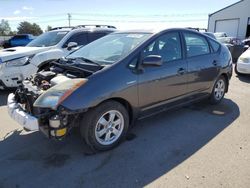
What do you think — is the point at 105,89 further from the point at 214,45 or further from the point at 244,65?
the point at 244,65

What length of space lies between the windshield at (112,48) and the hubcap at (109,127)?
77 cm

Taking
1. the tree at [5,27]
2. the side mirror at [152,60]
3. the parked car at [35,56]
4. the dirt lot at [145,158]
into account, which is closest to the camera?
the dirt lot at [145,158]

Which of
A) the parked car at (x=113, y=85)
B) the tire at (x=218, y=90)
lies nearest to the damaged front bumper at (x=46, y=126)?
the parked car at (x=113, y=85)

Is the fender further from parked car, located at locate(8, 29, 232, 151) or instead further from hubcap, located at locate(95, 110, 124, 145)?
hubcap, located at locate(95, 110, 124, 145)

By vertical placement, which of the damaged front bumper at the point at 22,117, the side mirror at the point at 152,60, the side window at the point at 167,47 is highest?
the side window at the point at 167,47

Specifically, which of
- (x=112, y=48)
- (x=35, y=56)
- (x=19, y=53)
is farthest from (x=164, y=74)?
(x=19, y=53)

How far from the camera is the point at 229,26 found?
2991 centimetres

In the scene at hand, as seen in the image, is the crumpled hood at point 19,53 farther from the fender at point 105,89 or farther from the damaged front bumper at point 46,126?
the fender at point 105,89

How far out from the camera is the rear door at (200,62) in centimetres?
440

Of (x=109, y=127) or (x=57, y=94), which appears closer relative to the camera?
(x=57, y=94)

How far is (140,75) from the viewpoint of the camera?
3537mm

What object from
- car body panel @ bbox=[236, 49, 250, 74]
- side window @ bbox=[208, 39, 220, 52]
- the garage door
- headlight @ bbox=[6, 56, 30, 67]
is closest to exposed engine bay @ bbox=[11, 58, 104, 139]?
headlight @ bbox=[6, 56, 30, 67]

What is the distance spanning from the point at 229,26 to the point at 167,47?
97.0ft

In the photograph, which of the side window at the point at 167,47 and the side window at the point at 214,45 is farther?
the side window at the point at 214,45
